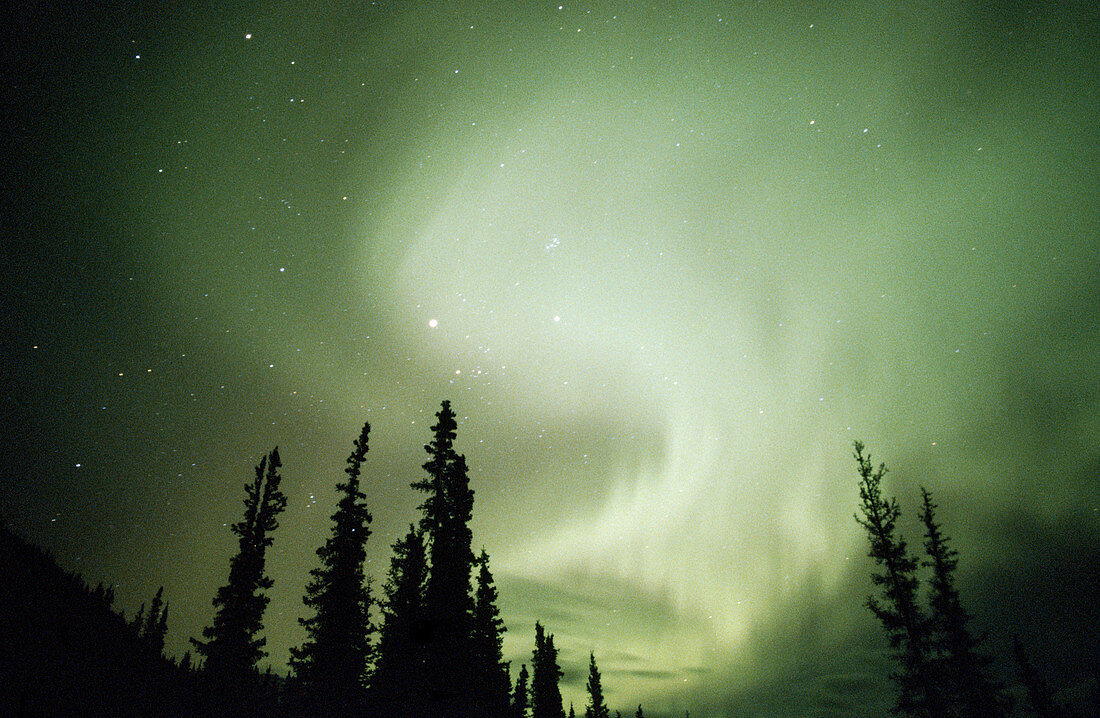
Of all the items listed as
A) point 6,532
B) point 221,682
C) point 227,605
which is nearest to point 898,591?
point 221,682

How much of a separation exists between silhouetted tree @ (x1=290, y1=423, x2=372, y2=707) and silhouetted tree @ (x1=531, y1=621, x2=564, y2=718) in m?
21.5

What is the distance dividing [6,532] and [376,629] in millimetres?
19616

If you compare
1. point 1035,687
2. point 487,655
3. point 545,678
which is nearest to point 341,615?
point 487,655

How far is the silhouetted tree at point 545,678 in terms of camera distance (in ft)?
140

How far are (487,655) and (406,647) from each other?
12984 millimetres

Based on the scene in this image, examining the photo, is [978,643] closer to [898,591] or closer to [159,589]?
[898,591]

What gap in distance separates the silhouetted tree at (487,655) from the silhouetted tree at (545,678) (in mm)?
5298

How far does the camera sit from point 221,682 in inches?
947

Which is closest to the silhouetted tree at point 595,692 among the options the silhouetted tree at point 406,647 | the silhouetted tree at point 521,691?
the silhouetted tree at point 521,691

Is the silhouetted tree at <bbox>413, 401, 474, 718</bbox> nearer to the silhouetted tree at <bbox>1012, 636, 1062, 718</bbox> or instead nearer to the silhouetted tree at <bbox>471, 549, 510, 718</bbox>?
the silhouetted tree at <bbox>471, 549, 510, 718</bbox>

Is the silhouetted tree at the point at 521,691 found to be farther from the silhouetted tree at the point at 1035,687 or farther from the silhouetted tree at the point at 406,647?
the silhouetted tree at the point at 1035,687

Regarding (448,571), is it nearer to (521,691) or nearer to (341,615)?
(341,615)

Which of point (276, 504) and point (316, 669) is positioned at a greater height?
point (276, 504)

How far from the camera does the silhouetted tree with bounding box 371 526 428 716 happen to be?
21.4 m
